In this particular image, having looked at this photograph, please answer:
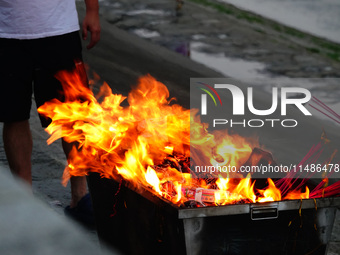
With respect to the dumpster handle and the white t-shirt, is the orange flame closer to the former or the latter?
the dumpster handle

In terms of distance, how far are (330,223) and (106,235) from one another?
1176mm

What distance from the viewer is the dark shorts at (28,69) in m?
3.96

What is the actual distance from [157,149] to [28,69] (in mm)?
971

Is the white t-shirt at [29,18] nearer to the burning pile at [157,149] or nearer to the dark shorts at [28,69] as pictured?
the dark shorts at [28,69]

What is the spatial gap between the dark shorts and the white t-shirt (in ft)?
0.15

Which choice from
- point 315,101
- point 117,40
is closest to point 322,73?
point 315,101

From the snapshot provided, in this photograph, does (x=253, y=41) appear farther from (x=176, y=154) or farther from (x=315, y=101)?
(x=176, y=154)

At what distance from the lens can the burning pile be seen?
3273mm

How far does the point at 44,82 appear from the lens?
405cm

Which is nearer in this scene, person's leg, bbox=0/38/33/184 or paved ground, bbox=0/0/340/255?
person's leg, bbox=0/38/33/184

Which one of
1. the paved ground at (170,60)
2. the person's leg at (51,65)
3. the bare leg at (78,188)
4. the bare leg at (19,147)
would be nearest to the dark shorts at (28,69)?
the person's leg at (51,65)

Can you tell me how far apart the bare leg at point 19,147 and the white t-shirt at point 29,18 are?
548 mm

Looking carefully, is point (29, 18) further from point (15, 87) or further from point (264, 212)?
point (264, 212)

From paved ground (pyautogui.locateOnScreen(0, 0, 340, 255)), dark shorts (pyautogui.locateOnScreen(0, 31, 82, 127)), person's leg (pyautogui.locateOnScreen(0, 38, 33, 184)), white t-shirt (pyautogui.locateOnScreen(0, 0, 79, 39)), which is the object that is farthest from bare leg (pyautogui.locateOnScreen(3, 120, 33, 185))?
paved ground (pyautogui.locateOnScreen(0, 0, 340, 255))
